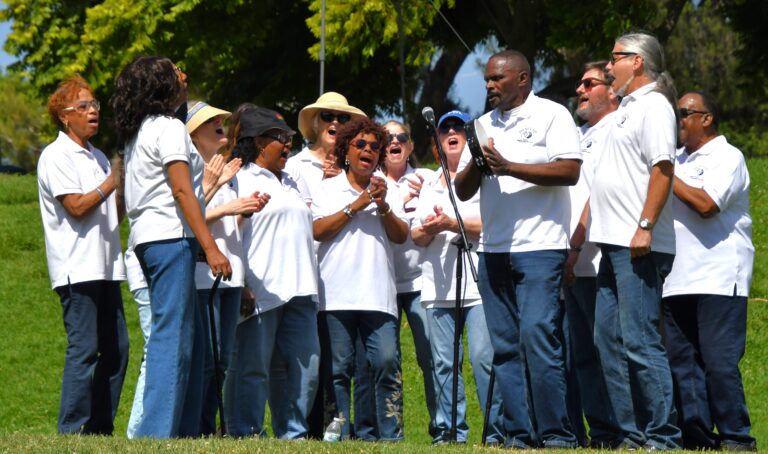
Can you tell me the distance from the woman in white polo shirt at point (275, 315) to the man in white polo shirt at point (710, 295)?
7.38 ft

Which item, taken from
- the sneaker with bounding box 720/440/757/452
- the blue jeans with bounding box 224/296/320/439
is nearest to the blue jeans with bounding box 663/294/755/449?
the sneaker with bounding box 720/440/757/452

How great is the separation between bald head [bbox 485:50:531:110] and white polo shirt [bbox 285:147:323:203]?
6.46 ft

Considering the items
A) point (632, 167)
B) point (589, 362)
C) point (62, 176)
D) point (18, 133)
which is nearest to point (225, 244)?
point (62, 176)

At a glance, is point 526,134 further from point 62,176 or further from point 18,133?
point 18,133

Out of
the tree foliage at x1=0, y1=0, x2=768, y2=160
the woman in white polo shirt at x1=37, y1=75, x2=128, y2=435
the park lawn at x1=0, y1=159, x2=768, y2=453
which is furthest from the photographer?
the tree foliage at x1=0, y1=0, x2=768, y2=160

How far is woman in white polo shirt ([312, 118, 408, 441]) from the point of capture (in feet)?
28.5

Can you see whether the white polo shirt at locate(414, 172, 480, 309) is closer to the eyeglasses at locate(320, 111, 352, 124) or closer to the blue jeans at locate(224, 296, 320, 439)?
the blue jeans at locate(224, 296, 320, 439)

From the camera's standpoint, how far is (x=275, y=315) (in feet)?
27.5

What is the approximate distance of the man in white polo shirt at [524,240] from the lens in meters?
7.18

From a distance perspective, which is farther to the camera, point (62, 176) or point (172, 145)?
point (62, 176)

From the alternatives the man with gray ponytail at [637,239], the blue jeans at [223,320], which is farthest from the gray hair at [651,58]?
the blue jeans at [223,320]

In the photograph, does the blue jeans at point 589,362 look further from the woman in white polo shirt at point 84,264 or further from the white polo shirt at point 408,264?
the woman in white polo shirt at point 84,264

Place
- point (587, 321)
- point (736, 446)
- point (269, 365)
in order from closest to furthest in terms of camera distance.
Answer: point (736, 446) → point (587, 321) → point (269, 365)

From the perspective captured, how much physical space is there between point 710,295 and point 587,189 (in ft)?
3.32
